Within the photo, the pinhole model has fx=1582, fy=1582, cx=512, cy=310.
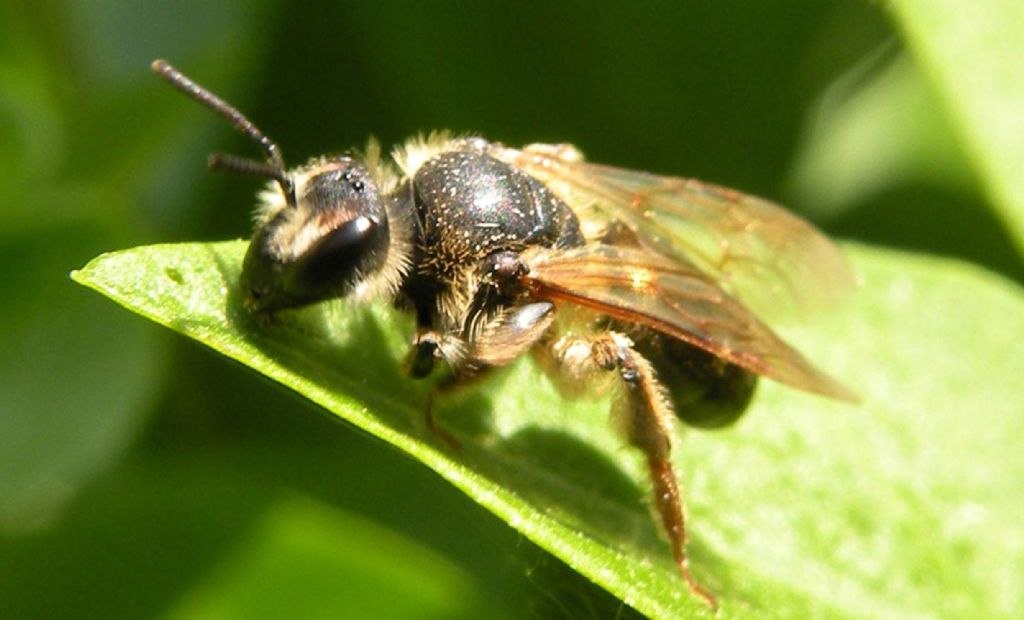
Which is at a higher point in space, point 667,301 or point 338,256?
point 667,301

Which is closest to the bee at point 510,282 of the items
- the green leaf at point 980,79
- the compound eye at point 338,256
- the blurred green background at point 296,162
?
the compound eye at point 338,256

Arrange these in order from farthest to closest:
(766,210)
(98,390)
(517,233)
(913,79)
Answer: (913,79)
(98,390)
(766,210)
(517,233)

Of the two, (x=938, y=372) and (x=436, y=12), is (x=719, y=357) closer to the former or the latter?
A: (x=938, y=372)

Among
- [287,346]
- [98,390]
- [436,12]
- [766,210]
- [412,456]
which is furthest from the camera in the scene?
[436,12]

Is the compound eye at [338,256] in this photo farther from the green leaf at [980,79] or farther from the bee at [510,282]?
the green leaf at [980,79]

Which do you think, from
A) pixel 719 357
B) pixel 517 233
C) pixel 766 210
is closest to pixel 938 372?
pixel 766 210

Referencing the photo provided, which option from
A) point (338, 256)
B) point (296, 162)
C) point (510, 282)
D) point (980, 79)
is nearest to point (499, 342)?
point (510, 282)

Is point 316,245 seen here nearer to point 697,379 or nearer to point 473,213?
point 473,213
